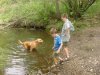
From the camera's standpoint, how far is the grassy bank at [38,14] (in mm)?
22922

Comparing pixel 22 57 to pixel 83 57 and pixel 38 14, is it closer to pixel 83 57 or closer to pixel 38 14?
pixel 83 57

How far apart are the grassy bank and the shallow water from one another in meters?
2.37

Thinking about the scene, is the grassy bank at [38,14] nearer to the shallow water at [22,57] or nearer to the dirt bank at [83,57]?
the shallow water at [22,57]

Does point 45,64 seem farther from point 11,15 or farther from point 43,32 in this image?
point 11,15

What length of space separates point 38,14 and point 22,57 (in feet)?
32.2

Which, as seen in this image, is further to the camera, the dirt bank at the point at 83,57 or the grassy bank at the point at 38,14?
the grassy bank at the point at 38,14

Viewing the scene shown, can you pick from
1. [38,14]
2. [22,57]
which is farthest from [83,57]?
[38,14]

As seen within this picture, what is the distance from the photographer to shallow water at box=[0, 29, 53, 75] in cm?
1238

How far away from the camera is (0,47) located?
17109 millimetres

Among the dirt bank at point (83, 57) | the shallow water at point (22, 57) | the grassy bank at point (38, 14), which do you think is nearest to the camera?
the dirt bank at point (83, 57)

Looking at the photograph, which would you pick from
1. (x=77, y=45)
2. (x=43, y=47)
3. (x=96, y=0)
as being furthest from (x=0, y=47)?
(x=96, y=0)

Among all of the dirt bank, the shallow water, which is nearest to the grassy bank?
the shallow water

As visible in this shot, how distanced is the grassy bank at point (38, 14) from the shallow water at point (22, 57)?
237 cm

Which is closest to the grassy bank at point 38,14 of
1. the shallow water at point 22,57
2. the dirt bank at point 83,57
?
the shallow water at point 22,57
